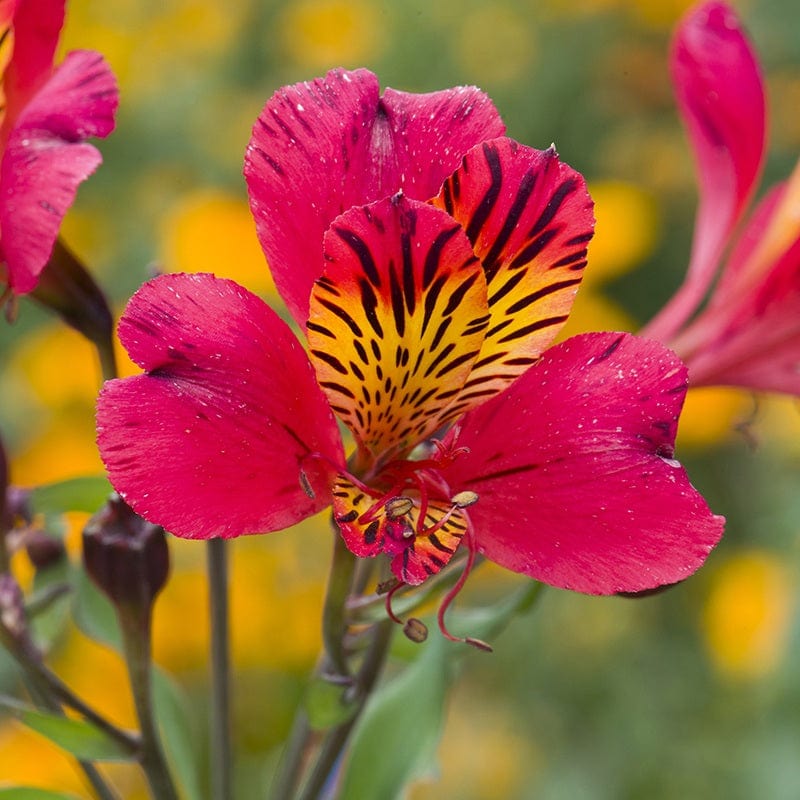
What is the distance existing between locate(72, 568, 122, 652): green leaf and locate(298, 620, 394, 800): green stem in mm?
179

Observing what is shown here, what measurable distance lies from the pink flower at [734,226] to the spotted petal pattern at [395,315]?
0.81 feet

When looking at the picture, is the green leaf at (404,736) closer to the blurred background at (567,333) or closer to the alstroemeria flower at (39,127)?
the blurred background at (567,333)

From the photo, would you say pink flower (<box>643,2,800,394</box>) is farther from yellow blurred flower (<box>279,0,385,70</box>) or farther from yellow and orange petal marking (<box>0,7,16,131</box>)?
yellow blurred flower (<box>279,0,385,70</box>)

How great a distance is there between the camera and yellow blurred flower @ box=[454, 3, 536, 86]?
2379 mm

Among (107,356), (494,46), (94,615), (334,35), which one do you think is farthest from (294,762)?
(494,46)

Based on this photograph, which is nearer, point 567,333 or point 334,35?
point 567,333

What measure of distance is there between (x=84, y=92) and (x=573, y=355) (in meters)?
0.25

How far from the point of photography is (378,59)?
7.64ft

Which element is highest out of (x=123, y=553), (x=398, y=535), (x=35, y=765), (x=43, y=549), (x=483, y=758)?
(x=398, y=535)

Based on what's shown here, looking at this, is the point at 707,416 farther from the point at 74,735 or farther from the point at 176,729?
the point at 74,735

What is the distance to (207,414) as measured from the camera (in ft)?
1.50

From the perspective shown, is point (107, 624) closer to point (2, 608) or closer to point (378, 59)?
point (2, 608)

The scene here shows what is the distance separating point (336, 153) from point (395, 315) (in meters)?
0.07

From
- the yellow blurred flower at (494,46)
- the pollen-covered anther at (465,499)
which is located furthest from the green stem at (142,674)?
the yellow blurred flower at (494,46)
